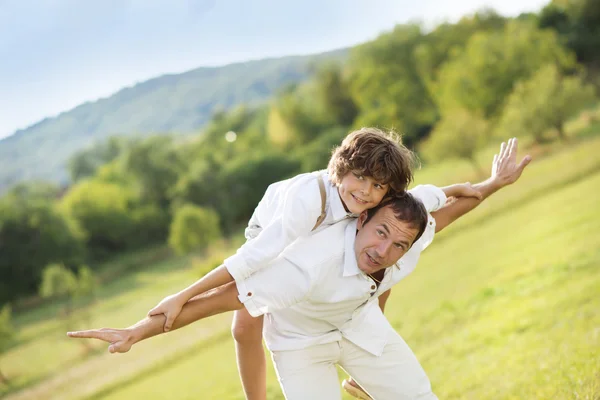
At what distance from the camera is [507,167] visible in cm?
400

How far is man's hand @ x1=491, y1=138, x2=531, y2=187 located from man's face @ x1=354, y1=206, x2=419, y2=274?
1.27 m

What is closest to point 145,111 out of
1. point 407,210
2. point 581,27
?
point 581,27

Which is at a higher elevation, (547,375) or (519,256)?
(547,375)

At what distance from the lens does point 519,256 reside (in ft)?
39.5

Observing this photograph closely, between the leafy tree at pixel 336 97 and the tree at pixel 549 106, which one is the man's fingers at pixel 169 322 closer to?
the tree at pixel 549 106

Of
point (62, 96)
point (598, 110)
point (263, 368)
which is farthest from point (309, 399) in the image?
point (598, 110)

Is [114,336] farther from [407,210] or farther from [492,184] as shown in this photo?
[492,184]

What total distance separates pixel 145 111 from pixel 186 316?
34317 millimetres

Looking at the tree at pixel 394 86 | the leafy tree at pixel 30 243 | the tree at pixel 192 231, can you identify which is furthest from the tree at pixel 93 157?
the tree at pixel 394 86

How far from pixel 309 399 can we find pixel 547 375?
2392 millimetres

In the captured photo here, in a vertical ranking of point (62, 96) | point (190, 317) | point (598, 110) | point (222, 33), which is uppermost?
point (222, 33)

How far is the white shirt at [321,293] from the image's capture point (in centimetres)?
274

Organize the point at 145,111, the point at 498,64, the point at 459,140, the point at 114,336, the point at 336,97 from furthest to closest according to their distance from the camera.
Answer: the point at 336,97, the point at 498,64, the point at 145,111, the point at 459,140, the point at 114,336

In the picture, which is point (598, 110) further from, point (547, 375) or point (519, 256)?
point (547, 375)
